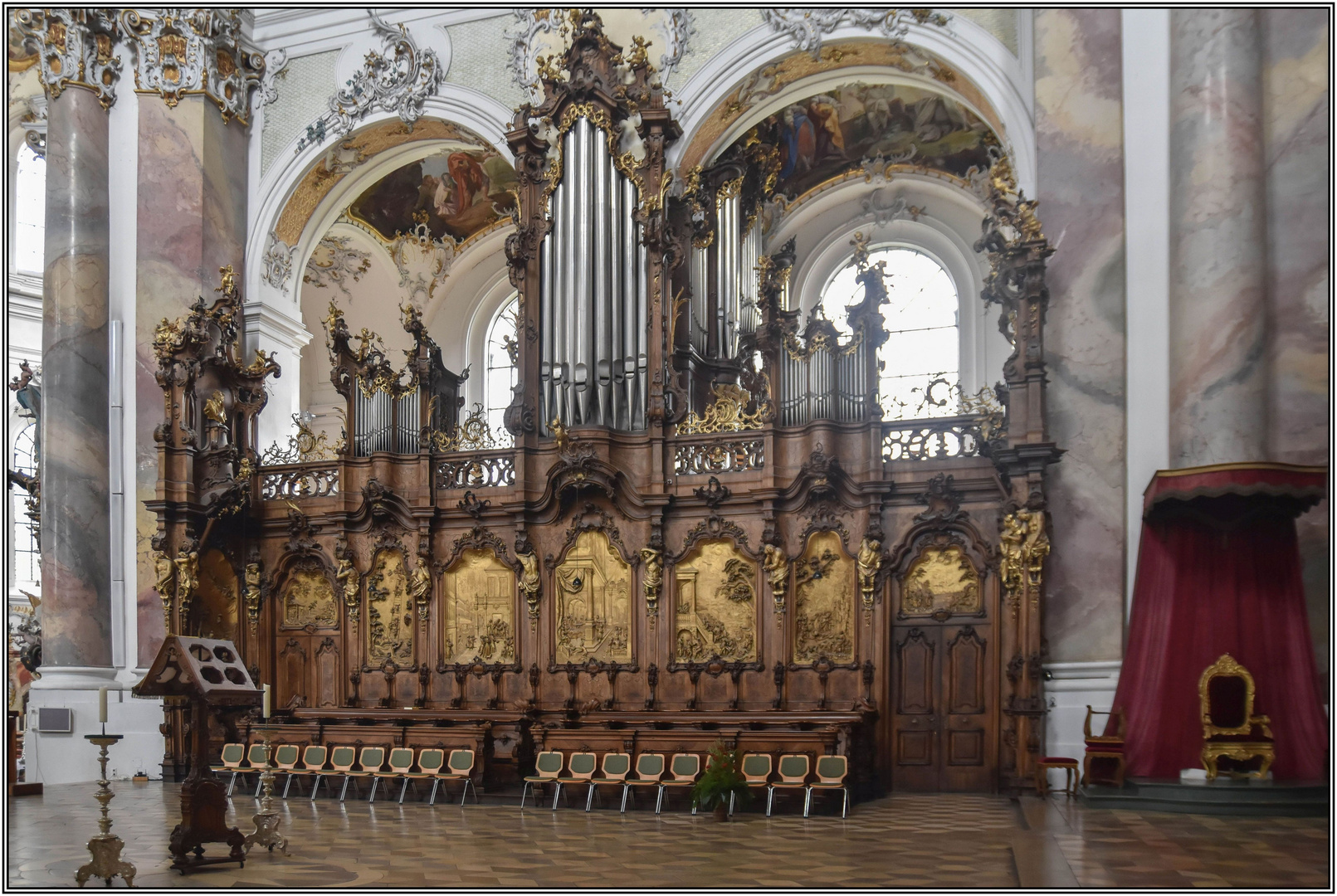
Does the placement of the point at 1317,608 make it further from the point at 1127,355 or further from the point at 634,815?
the point at 634,815

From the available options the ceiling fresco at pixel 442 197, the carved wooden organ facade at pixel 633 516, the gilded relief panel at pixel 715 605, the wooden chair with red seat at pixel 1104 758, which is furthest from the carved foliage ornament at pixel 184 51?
the wooden chair with red seat at pixel 1104 758

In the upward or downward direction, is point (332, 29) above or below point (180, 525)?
above

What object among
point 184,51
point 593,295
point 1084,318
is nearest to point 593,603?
point 593,295

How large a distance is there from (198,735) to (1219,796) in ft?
25.8

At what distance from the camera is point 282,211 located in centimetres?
1958

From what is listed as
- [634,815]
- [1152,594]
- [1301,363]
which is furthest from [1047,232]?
[634,815]

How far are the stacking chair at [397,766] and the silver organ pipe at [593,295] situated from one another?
13.8 ft

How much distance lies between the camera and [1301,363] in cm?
1310

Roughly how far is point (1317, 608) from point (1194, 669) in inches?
64.8

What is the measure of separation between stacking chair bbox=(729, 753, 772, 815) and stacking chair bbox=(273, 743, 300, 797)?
16.1 ft

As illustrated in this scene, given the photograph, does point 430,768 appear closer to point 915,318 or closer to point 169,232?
point 169,232

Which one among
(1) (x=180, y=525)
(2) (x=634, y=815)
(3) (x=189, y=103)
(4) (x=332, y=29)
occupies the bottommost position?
(2) (x=634, y=815)

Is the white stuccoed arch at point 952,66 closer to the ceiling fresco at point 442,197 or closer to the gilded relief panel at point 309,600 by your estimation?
the ceiling fresco at point 442,197

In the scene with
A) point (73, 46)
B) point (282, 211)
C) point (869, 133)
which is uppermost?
point (73, 46)
